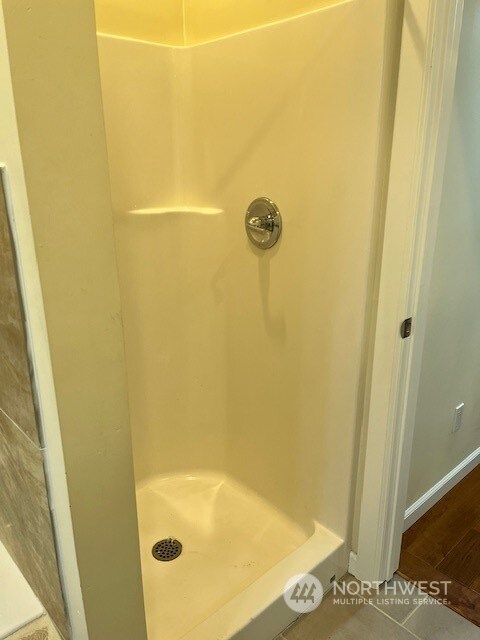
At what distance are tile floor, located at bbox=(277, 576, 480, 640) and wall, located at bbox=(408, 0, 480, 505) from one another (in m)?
0.40

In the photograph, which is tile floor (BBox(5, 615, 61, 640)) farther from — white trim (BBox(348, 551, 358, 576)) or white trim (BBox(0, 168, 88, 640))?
white trim (BBox(348, 551, 358, 576))

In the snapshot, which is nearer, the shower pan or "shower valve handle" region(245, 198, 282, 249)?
the shower pan

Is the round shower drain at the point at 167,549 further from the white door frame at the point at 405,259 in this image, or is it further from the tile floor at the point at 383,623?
the white door frame at the point at 405,259

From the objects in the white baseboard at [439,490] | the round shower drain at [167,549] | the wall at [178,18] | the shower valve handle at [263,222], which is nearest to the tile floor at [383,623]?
the white baseboard at [439,490]

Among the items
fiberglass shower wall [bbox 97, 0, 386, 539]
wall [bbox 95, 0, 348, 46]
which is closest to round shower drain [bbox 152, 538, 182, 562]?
fiberglass shower wall [bbox 97, 0, 386, 539]

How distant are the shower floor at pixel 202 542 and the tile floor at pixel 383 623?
21 centimetres

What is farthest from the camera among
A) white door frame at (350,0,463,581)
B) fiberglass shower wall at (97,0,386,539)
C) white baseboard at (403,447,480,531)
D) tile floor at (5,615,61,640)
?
white baseboard at (403,447,480,531)

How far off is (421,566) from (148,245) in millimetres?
1474

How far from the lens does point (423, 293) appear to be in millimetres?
1243

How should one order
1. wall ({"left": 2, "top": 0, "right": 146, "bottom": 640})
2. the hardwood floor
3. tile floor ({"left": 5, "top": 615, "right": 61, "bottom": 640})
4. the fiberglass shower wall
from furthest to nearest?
the hardwood floor → the fiberglass shower wall → tile floor ({"left": 5, "top": 615, "right": 61, "bottom": 640}) → wall ({"left": 2, "top": 0, "right": 146, "bottom": 640})

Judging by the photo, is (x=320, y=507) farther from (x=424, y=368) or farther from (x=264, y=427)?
(x=424, y=368)

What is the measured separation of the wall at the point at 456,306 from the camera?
1.36m

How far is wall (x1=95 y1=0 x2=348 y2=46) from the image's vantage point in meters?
1.37

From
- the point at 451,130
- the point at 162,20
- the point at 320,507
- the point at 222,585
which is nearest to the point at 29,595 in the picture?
the point at 222,585
